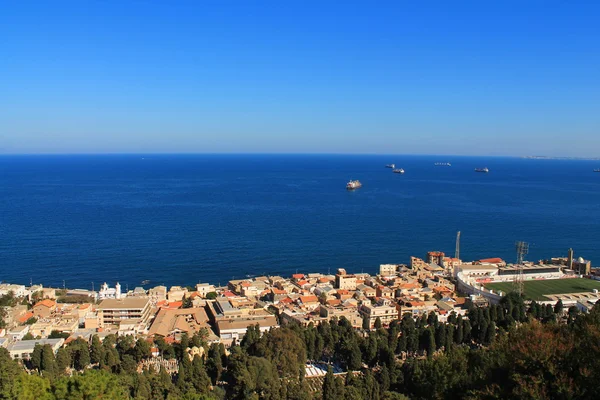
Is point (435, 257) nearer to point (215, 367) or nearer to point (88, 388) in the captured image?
point (215, 367)

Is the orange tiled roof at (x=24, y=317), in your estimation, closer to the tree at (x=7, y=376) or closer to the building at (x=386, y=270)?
the tree at (x=7, y=376)

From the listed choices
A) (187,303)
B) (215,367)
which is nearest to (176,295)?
(187,303)

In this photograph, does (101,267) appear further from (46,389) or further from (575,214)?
(575,214)

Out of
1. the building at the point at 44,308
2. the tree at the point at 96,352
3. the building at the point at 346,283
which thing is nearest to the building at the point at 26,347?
the tree at the point at 96,352

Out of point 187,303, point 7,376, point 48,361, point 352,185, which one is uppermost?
point 352,185

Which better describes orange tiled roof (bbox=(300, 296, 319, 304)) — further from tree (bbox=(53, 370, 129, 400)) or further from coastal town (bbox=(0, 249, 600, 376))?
tree (bbox=(53, 370, 129, 400))

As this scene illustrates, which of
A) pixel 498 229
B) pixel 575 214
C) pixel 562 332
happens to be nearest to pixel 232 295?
pixel 562 332
